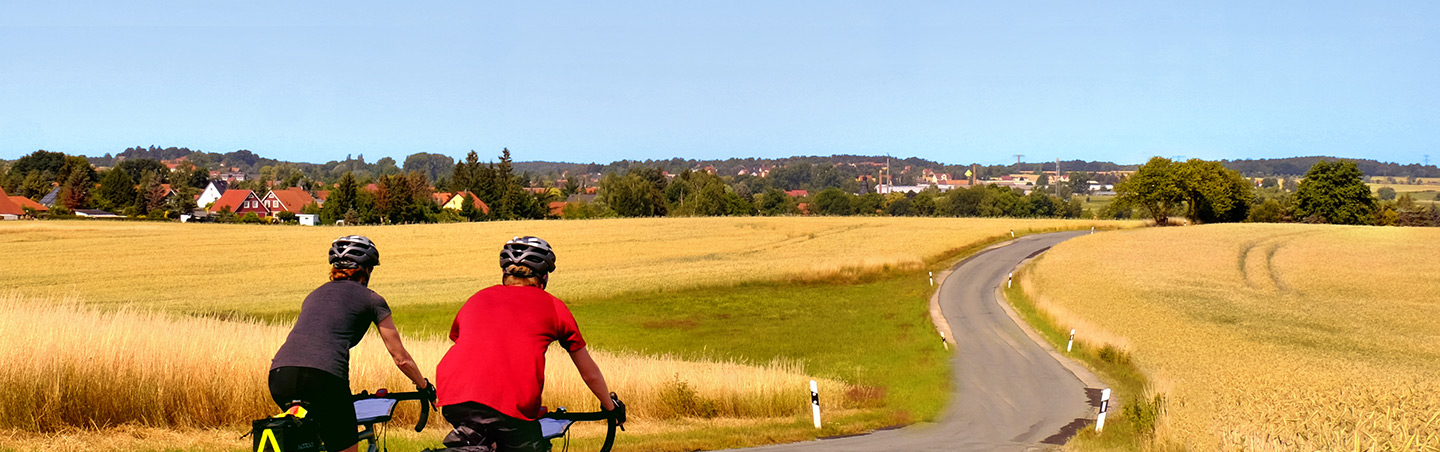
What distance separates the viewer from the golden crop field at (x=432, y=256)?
51719 millimetres

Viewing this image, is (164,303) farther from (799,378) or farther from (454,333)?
(454,333)

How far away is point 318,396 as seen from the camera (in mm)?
6691

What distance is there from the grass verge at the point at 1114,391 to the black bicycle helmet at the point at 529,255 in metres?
11.6

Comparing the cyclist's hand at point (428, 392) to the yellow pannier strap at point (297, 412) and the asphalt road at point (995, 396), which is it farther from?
the asphalt road at point (995, 396)

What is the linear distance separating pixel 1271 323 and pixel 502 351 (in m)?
41.1

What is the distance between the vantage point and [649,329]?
1748 inches

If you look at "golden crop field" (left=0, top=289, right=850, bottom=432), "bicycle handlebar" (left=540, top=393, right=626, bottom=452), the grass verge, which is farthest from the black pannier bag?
the grass verge

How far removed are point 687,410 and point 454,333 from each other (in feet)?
42.1

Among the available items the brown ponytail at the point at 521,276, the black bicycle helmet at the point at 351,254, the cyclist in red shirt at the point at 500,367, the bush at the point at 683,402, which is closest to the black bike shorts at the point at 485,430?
the cyclist in red shirt at the point at 500,367

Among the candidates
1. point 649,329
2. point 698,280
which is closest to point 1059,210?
point 698,280

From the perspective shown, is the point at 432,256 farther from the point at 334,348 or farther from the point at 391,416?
the point at 334,348

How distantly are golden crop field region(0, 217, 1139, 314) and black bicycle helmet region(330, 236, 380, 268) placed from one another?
115ft

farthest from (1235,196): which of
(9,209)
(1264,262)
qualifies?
(9,209)

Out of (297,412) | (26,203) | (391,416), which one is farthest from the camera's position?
(26,203)
